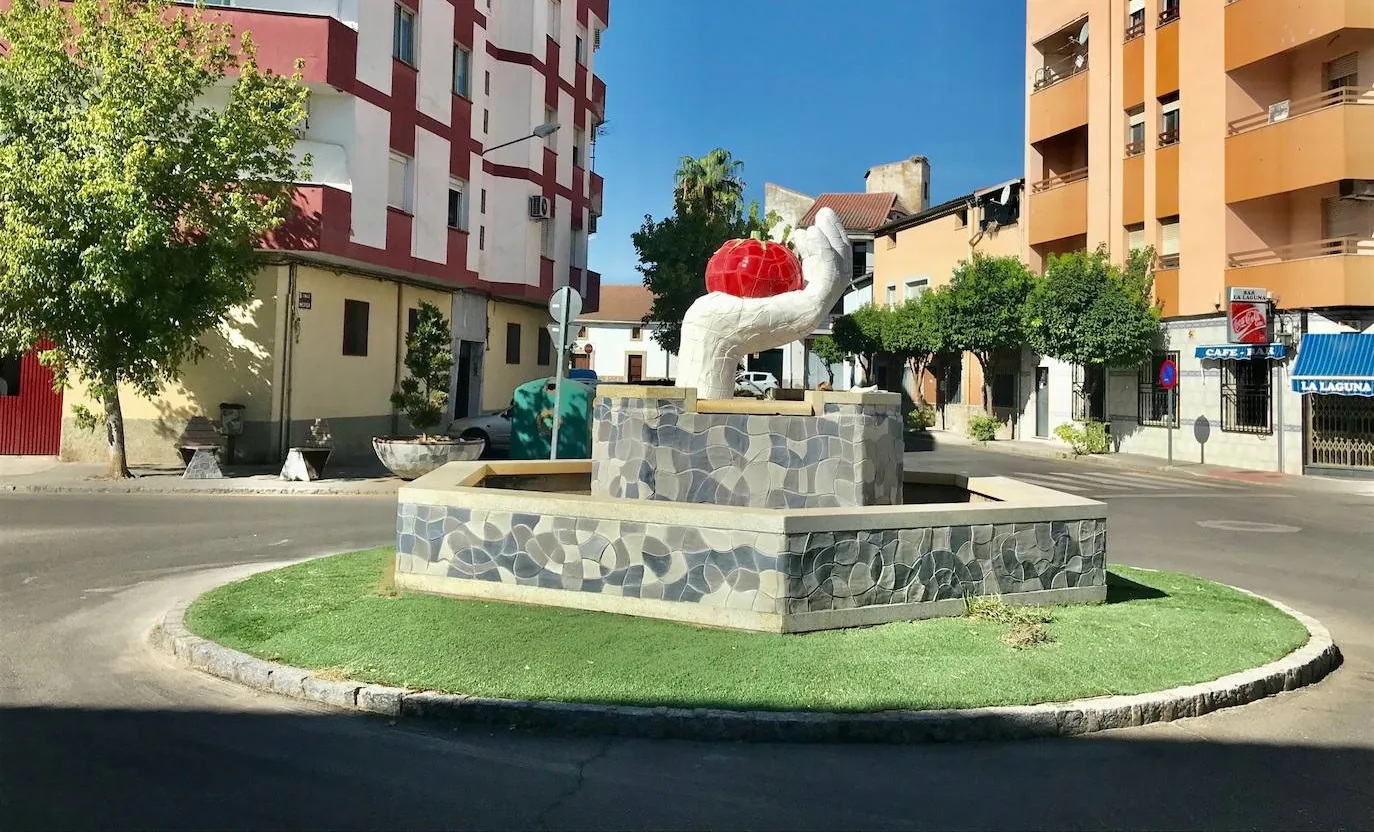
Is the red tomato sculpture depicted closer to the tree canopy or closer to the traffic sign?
the traffic sign

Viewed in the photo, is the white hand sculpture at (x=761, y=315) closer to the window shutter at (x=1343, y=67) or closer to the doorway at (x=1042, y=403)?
the window shutter at (x=1343, y=67)

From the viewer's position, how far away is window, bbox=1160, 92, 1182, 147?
26047 mm

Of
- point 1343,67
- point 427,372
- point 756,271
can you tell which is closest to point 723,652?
point 756,271

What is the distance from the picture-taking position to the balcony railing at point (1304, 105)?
21344 millimetres

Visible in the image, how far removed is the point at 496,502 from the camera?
7016 mm

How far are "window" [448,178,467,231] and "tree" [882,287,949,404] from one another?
52.7 feet

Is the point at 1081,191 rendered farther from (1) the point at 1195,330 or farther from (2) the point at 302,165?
(2) the point at 302,165

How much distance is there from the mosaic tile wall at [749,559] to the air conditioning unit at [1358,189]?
1901 cm

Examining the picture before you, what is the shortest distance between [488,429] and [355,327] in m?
3.88

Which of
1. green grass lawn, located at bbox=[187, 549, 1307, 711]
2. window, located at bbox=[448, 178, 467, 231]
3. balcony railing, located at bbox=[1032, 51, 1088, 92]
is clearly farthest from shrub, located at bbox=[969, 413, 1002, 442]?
green grass lawn, located at bbox=[187, 549, 1307, 711]

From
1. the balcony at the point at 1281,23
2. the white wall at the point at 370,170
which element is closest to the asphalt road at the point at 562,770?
the white wall at the point at 370,170

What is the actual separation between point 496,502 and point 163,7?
45.2 feet

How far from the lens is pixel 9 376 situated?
64.7 ft

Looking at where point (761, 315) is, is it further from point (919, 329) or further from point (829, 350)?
point (829, 350)
